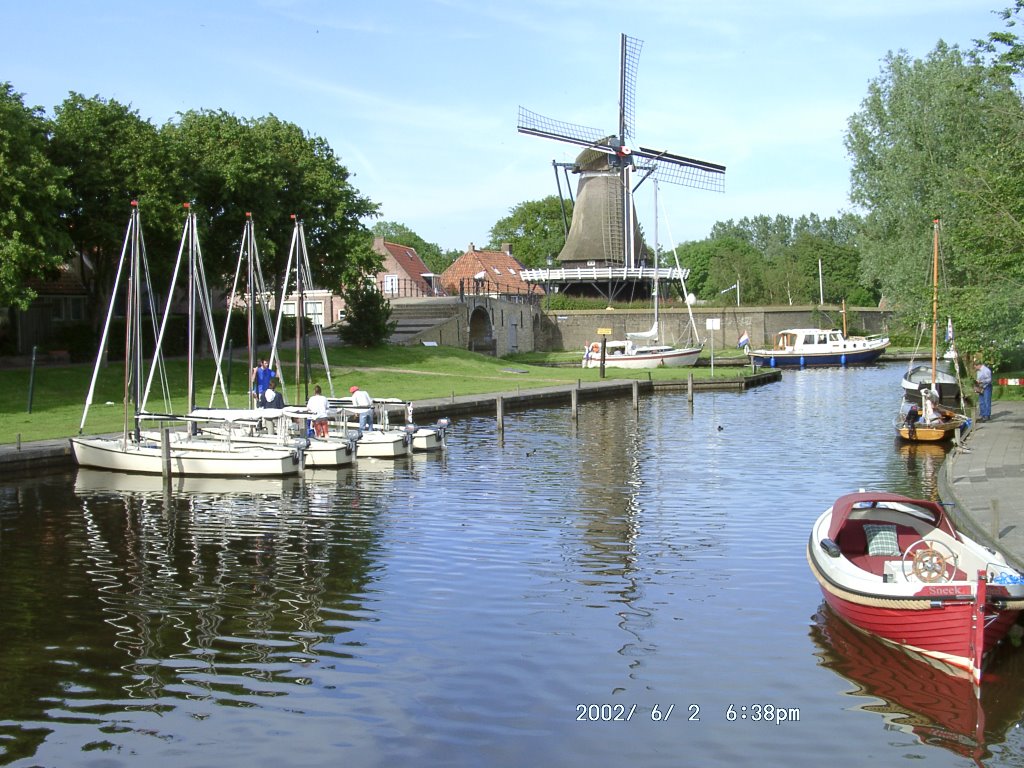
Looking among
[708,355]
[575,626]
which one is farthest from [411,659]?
[708,355]

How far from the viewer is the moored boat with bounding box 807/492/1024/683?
1316cm

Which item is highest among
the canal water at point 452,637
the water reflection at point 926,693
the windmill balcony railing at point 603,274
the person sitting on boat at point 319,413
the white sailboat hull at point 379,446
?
the windmill balcony railing at point 603,274

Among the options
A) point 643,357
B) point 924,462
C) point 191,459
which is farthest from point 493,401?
point 643,357

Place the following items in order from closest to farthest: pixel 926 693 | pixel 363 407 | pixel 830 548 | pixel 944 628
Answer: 1. pixel 926 693
2. pixel 944 628
3. pixel 830 548
4. pixel 363 407

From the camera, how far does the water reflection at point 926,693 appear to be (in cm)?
1166

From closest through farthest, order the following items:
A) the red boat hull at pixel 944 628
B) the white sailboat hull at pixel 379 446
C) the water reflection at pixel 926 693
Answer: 1. the water reflection at pixel 926 693
2. the red boat hull at pixel 944 628
3. the white sailboat hull at pixel 379 446

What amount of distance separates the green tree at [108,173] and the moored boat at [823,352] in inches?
2050

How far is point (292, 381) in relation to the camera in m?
52.3

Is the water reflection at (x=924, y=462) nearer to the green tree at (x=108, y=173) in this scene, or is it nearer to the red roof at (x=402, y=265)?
the green tree at (x=108, y=173)

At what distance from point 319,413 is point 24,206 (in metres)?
17.2

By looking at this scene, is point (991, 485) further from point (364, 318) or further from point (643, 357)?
point (643, 357)

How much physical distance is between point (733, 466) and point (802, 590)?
14.5m

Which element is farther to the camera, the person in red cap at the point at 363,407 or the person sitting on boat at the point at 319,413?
the person in red cap at the point at 363,407

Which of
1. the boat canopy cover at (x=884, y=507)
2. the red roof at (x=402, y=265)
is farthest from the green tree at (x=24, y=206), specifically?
the red roof at (x=402, y=265)
